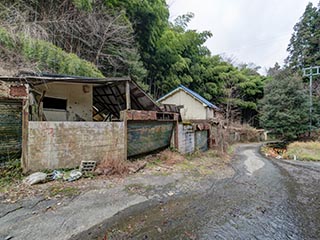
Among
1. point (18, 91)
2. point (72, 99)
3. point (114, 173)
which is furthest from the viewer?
point (72, 99)

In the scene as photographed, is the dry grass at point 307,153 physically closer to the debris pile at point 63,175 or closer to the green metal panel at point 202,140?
the green metal panel at point 202,140

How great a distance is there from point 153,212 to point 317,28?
3117 cm

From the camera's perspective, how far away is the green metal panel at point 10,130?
4371 mm

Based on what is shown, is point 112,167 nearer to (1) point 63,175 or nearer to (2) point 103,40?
(1) point 63,175

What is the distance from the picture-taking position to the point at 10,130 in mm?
4449

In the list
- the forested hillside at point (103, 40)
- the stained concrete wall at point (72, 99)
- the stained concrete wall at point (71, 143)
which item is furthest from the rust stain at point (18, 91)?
the forested hillside at point (103, 40)

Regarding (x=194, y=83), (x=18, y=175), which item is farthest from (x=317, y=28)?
(x=18, y=175)

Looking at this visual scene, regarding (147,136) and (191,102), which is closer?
(147,136)

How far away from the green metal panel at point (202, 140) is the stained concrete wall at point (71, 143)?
5.00 metres

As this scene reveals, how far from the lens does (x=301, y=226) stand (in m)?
3.30

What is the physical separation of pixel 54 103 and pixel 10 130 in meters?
2.78

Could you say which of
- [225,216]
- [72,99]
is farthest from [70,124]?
[225,216]

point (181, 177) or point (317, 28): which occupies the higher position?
point (317, 28)

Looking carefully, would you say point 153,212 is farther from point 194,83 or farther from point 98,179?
point 194,83
